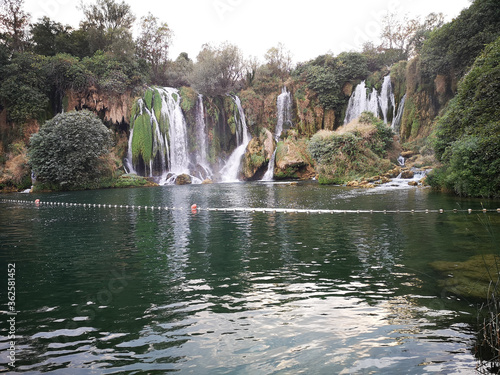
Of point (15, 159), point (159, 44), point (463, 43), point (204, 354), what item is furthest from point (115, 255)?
point (159, 44)

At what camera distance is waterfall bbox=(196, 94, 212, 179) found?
143ft

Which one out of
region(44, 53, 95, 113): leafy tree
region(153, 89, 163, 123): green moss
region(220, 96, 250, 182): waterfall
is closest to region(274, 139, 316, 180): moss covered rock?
region(220, 96, 250, 182): waterfall

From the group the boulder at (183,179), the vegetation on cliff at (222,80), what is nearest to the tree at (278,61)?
the vegetation on cliff at (222,80)

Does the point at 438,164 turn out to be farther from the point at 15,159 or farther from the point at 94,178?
the point at 15,159

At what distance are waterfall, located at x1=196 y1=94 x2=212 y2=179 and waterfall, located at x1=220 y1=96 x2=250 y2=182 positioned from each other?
7.44ft

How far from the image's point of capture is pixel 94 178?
33188 mm

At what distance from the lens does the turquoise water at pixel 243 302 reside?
12.1ft

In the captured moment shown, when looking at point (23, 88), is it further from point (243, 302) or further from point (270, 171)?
point (243, 302)

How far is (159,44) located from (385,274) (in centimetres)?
5720

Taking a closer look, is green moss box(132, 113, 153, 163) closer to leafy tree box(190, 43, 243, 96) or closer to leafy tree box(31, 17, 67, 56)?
leafy tree box(190, 43, 243, 96)

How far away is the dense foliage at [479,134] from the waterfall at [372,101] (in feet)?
75.2

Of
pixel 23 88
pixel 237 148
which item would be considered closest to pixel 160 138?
pixel 237 148

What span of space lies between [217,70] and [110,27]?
52.1ft

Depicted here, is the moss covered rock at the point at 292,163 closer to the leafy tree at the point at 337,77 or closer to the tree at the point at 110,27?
the leafy tree at the point at 337,77
